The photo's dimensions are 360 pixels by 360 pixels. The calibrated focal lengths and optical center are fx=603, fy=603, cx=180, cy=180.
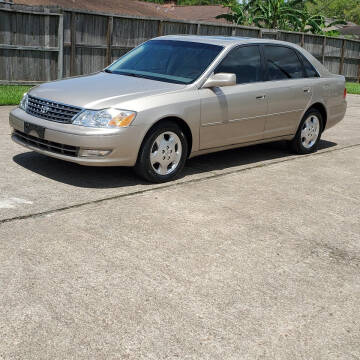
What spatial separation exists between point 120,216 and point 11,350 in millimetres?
2305

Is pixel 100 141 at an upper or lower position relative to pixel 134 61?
lower

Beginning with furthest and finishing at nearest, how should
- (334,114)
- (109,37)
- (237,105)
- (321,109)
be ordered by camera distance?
1. (109,37)
2. (334,114)
3. (321,109)
4. (237,105)

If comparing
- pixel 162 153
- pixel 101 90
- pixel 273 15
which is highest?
pixel 273 15

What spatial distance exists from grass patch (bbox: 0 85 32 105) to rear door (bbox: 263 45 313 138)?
5530 mm

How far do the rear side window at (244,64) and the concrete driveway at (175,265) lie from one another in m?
1.26

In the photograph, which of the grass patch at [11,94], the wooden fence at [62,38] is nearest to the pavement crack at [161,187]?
the grass patch at [11,94]

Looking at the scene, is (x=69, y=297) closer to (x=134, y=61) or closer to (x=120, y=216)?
(x=120, y=216)

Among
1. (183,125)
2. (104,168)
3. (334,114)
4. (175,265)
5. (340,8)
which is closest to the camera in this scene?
(175,265)

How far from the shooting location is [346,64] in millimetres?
25688

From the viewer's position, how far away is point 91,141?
19.8ft

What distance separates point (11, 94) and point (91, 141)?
6.93m

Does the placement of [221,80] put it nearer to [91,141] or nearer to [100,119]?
[100,119]

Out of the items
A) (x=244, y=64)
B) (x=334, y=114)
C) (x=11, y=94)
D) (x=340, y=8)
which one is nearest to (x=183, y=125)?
(x=244, y=64)

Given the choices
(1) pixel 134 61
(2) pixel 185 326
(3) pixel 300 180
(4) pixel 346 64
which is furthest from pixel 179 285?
(4) pixel 346 64
